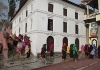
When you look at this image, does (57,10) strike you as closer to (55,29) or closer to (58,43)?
(55,29)

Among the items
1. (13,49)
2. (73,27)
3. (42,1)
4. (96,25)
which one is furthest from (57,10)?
(13,49)

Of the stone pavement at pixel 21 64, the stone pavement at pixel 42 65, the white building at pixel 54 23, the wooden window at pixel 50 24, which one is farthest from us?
the wooden window at pixel 50 24

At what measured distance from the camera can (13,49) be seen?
17531 millimetres

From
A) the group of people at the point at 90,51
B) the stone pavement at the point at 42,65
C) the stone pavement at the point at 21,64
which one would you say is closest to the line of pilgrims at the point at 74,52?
the group of people at the point at 90,51

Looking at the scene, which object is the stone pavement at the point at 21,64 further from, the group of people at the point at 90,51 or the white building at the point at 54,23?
the group of people at the point at 90,51

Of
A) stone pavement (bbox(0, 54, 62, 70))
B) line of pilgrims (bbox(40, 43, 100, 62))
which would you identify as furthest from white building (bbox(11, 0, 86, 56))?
stone pavement (bbox(0, 54, 62, 70))

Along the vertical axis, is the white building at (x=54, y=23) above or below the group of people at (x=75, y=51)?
above

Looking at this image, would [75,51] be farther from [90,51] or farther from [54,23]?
[54,23]

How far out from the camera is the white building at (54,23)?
19248mm

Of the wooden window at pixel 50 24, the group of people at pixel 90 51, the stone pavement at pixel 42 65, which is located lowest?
the stone pavement at pixel 42 65

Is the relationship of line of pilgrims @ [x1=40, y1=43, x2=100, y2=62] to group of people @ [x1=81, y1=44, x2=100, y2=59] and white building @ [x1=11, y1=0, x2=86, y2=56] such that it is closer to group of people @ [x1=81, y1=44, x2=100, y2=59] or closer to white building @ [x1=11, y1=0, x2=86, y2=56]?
group of people @ [x1=81, y1=44, x2=100, y2=59]

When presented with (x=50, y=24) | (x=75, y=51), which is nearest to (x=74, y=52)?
(x=75, y=51)

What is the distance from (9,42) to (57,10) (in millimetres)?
8814

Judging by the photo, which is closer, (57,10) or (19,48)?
(19,48)
